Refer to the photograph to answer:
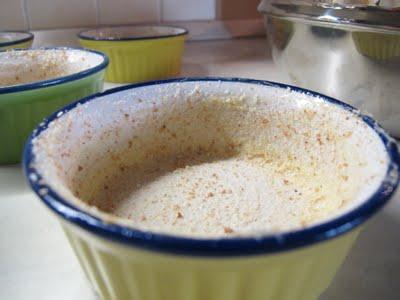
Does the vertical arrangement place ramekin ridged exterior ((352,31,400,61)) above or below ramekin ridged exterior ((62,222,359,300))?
above

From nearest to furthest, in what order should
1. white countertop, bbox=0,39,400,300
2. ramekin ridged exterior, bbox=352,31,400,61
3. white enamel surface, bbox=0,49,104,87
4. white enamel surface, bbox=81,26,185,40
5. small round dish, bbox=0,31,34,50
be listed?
white countertop, bbox=0,39,400,300 → ramekin ridged exterior, bbox=352,31,400,61 → white enamel surface, bbox=0,49,104,87 → small round dish, bbox=0,31,34,50 → white enamel surface, bbox=81,26,185,40

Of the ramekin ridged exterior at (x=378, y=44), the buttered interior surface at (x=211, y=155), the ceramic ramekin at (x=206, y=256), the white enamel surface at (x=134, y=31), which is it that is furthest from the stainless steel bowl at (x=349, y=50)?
the white enamel surface at (x=134, y=31)

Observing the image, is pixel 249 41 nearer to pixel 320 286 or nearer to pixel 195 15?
pixel 195 15

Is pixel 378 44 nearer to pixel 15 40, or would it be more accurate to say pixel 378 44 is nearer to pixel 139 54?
pixel 139 54

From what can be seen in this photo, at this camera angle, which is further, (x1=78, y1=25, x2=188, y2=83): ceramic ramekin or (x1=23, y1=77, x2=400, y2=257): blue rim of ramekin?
(x1=78, y1=25, x2=188, y2=83): ceramic ramekin

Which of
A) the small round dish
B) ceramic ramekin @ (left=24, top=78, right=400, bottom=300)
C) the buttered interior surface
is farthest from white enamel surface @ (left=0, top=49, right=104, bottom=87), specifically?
ceramic ramekin @ (left=24, top=78, right=400, bottom=300)

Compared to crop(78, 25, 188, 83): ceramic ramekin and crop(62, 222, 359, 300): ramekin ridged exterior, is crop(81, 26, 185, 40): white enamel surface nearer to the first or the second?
crop(78, 25, 188, 83): ceramic ramekin

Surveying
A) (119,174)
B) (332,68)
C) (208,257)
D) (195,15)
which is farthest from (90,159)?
(195,15)
